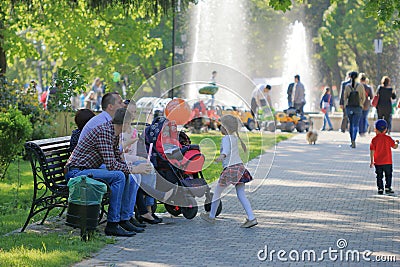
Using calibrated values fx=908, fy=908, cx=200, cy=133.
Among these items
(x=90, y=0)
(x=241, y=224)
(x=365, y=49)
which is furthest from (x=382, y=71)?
(x=241, y=224)

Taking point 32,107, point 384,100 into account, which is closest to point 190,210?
point 32,107

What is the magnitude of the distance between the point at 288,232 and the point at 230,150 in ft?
3.98

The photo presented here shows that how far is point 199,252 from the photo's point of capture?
8930mm

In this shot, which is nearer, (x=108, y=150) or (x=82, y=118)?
(x=108, y=150)

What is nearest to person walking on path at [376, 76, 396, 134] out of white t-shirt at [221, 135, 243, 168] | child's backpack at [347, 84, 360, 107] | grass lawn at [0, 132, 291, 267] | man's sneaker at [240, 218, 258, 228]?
child's backpack at [347, 84, 360, 107]

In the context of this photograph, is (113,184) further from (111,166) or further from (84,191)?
(84,191)

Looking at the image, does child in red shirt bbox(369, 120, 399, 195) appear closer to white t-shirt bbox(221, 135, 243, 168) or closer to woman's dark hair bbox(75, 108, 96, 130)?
white t-shirt bbox(221, 135, 243, 168)

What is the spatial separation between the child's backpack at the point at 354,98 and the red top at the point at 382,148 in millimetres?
9578

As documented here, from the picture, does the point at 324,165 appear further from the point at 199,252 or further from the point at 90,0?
the point at 199,252

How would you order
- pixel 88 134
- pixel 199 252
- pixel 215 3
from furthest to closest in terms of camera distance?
pixel 215 3 → pixel 88 134 → pixel 199 252

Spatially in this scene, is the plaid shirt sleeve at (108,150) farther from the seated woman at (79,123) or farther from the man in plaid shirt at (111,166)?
the seated woman at (79,123)

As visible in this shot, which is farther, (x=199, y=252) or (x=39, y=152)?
(x=39, y=152)

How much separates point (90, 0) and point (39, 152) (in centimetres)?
520

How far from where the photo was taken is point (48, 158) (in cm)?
1062
